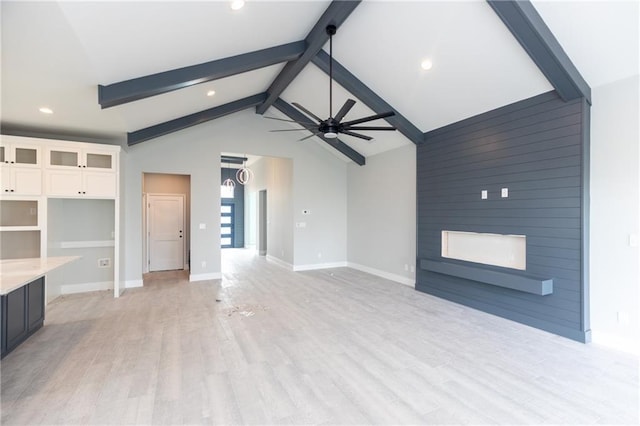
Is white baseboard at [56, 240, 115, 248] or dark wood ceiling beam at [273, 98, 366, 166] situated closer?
white baseboard at [56, 240, 115, 248]

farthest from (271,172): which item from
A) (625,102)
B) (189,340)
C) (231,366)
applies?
(625,102)

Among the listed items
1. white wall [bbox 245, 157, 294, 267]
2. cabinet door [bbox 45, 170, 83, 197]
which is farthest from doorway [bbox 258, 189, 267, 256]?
cabinet door [bbox 45, 170, 83, 197]

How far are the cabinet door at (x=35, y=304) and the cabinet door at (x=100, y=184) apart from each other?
1671mm

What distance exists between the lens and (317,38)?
3.97m

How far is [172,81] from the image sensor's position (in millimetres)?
3643

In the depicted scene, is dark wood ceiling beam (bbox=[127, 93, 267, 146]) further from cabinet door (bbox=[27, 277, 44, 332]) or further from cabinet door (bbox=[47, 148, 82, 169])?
cabinet door (bbox=[27, 277, 44, 332])

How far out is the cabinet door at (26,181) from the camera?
4291 millimetres

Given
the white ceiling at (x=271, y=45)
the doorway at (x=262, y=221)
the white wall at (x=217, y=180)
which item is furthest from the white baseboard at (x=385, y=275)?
the doorway at (x=262, y=221)

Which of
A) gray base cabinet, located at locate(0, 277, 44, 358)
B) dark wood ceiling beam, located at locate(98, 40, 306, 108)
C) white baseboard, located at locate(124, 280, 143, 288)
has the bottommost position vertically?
white baseboard, located at locate(124, 280, 143, 288)

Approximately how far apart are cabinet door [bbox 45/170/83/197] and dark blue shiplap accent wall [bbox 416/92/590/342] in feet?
19.3

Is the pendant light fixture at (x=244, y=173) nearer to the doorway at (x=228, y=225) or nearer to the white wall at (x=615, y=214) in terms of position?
the doorway at (x=228, y=225)

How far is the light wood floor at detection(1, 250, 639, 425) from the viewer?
213cm

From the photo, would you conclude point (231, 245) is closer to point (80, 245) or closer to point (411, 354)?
point (80, 245)

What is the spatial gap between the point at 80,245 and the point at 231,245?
24.6 feet
